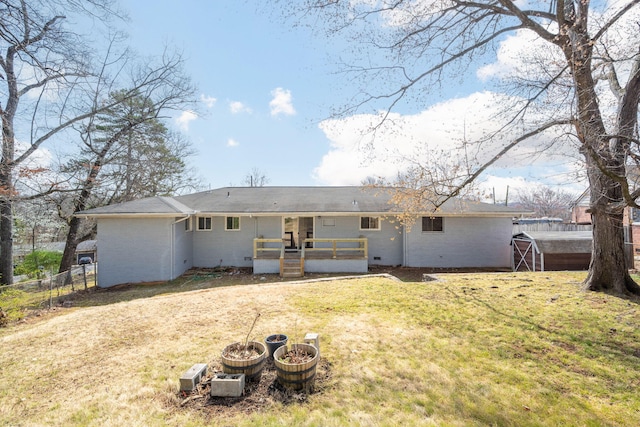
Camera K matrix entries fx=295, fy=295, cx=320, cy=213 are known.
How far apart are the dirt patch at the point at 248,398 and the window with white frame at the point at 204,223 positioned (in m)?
11.0

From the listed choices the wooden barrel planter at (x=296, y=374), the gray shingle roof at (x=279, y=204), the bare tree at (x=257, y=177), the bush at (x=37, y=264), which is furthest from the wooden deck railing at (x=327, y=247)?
the bare tree at (x=257, y=177)

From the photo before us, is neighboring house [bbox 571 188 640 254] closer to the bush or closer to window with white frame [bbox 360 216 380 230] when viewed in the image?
window with white frame [bbox 360 216 380 230]

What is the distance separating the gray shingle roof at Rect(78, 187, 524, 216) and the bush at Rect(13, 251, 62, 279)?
978 cm

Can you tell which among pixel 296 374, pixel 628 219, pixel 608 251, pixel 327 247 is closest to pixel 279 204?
pixel 327 247

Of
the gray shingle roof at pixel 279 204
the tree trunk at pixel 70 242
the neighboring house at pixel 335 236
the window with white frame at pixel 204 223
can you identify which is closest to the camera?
the gray shingle roof at pixel 279 204

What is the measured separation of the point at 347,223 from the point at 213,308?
26.4 ft

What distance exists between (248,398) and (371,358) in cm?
185

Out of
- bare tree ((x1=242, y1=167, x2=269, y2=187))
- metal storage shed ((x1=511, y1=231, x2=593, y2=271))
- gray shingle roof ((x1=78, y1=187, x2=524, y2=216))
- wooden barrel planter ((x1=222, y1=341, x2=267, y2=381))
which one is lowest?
wooden barrel planter ((x1=222, y1=341, x2=267, y2=381))

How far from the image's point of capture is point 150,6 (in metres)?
9.12

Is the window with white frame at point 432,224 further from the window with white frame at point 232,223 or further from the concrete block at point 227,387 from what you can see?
the concrete block at point 227,387

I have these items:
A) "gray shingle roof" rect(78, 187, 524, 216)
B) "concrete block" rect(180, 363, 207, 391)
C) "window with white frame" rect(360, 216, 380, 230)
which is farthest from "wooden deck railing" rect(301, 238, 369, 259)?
"concrete block" rect(180, 363, 207, 391)

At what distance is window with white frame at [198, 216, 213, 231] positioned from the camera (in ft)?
45.7

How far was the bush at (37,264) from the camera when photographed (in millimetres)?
16953

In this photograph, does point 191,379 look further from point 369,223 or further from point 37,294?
point 369,223
